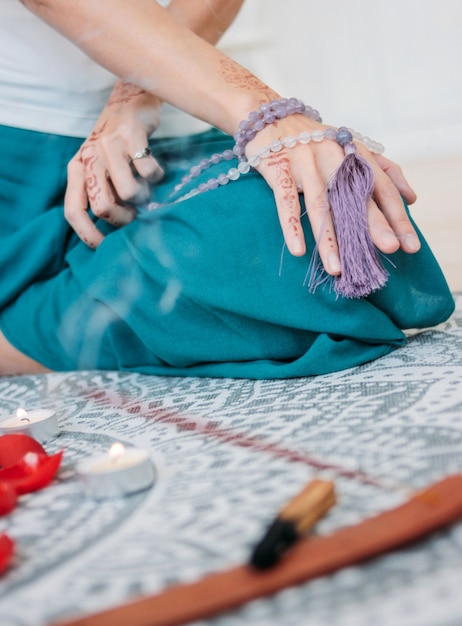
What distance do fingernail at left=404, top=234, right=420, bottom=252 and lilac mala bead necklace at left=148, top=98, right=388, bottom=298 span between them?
3 cm

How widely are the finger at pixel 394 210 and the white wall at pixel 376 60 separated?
850 millimetres

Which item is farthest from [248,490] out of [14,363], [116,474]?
[14,363]

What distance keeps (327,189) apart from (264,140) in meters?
0.09

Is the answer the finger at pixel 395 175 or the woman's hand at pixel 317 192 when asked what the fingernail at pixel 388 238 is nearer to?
the woman's hand at pixel 317 192

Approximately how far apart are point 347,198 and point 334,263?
6 centimetres

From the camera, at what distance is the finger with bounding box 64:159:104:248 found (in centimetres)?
90

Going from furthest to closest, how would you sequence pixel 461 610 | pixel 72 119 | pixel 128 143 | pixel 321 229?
pixel 72 119 → pixel 128 143 → pixel 321 229 → pixel 461 610

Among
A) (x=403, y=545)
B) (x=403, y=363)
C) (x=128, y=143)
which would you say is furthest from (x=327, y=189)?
(x=403, y=545)

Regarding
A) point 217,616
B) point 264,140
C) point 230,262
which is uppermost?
point 264,140

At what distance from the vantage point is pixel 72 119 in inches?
39.6

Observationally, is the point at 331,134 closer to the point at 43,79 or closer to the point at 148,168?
the point at 148,168

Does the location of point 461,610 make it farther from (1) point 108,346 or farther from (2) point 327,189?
(1) point 108,346

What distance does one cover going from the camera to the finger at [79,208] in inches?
35.4

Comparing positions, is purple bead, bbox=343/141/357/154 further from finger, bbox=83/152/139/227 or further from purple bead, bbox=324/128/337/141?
finger, bbox=83/152/139/227
